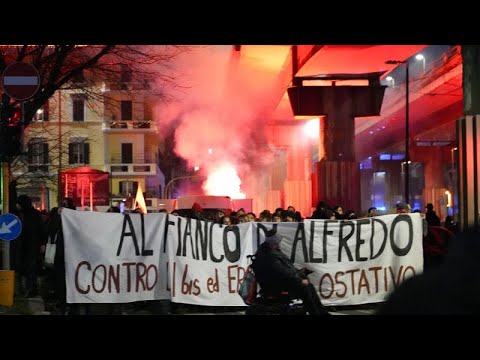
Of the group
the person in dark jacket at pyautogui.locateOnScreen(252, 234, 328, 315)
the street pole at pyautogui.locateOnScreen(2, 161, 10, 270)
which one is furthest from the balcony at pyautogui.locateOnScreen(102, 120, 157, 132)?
the person in dark jacket at pyautogui.locateOnScreen(252, 234, 328, 315)

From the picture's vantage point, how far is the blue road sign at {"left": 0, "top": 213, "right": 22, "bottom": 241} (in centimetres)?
994

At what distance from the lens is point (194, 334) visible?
8805mm

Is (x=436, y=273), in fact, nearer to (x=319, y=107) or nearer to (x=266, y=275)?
(x=266, y=275)

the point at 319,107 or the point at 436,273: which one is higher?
the point at 319,107

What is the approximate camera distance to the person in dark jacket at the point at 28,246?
12.1 metres

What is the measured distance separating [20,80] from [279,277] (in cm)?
411

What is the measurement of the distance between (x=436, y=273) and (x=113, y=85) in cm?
1412

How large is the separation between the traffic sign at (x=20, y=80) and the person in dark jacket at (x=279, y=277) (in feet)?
11.7

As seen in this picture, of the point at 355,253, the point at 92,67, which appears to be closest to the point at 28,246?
the point at 92,67

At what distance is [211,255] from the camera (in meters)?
9.66

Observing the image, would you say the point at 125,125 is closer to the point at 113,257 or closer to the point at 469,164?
the point at 113,257

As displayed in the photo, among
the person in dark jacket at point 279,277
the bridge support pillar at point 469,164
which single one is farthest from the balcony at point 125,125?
the person in dark jacket at point 279,277

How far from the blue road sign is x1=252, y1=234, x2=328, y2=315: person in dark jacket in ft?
10.2
